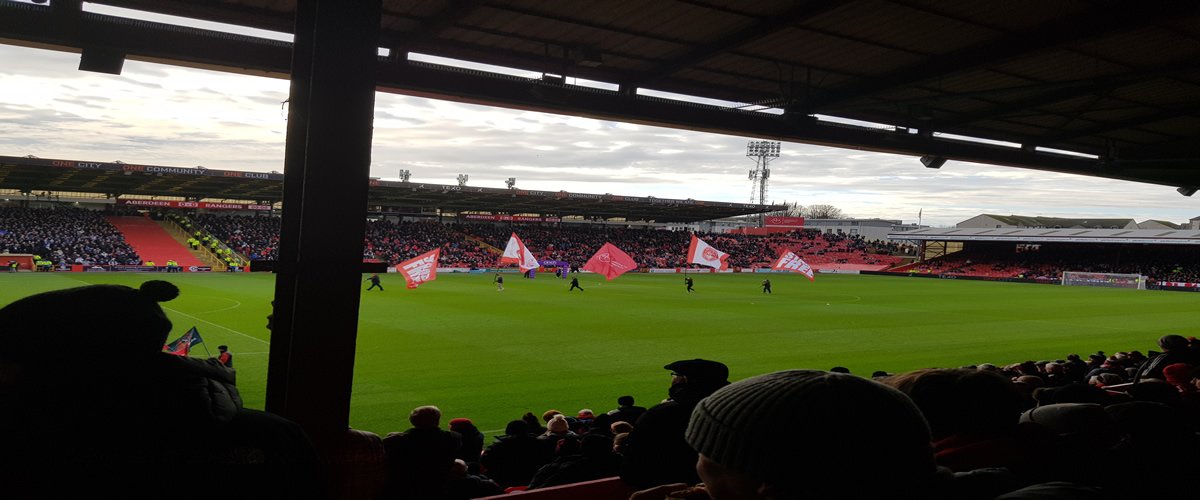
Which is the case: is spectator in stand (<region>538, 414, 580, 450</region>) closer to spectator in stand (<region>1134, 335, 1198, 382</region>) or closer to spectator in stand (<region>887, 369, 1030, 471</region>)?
spectator in stand (<region>887, 369, 1030, 471</region>)

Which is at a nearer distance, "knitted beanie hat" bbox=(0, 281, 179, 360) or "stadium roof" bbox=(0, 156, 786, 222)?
"knitted beanie hat" bbox=(0, 281, 179, 360)

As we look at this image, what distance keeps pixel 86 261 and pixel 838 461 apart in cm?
4550

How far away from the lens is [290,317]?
346 cm

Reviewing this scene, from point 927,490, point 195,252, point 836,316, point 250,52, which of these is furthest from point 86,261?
point 927,490

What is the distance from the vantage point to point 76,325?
1.37 meters

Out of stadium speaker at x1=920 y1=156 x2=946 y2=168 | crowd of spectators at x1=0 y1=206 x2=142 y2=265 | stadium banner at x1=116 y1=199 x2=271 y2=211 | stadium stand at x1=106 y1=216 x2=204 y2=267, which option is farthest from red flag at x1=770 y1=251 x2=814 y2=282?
stadium banner at x1=116 y1=199 x2=271 y2=211

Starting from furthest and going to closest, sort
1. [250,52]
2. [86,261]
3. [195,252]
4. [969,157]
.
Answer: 1. [195,252]
2. [86,261]
3. [969,157]
4. [250,52]

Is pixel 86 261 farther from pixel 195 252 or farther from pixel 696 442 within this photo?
pixel 696 442

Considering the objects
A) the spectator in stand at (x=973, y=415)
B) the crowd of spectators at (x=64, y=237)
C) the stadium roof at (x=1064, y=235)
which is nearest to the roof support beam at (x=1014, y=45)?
the spectator in stand at (x=973, y=415)

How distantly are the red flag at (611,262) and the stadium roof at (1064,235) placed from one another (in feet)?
165

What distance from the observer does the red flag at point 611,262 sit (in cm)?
2623

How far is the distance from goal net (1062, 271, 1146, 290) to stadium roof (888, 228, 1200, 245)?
9.08m

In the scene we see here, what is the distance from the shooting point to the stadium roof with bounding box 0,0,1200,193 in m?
5.15

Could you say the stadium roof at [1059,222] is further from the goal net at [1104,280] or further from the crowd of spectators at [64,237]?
the crowd of spectators at [64,237]
